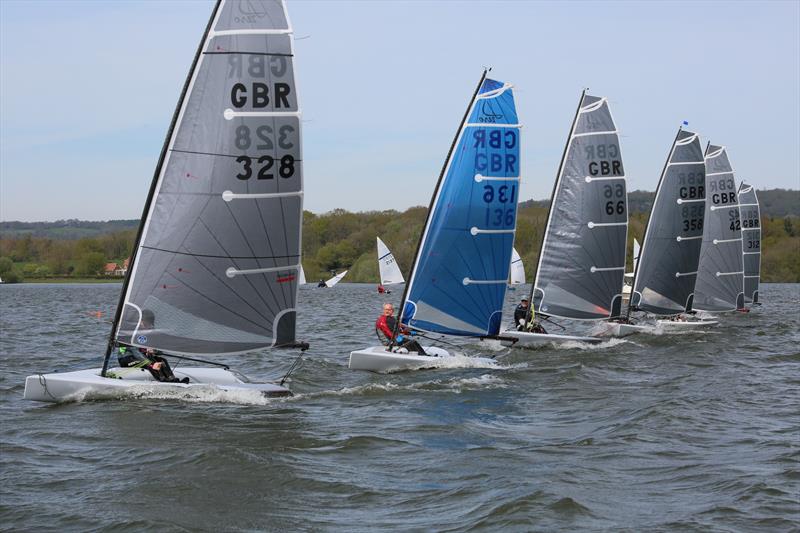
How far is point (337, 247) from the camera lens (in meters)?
129

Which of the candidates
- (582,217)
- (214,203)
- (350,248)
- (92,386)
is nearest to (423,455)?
(214,203)

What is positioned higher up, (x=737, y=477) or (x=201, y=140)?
(x=201, y=140)

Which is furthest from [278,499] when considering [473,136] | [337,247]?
[337,247]

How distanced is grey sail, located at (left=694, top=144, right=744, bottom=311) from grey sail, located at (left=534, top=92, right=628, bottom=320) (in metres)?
10.6

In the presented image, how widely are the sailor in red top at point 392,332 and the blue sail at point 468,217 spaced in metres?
0.38

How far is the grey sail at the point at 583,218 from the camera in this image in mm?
26516

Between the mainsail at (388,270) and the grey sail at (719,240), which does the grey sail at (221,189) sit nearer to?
the grey sail at (719,240)

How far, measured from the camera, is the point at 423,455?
40.7ft

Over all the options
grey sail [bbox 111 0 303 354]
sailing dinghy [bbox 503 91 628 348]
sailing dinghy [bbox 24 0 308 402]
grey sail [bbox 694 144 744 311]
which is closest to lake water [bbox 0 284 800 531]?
sailing dinghy [bbox 24 0 308 402]

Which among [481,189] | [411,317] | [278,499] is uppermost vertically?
[481,189]

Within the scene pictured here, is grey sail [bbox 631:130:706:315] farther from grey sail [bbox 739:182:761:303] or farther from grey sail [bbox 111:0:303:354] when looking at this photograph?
grey sail [bbox 111:0:303:354]

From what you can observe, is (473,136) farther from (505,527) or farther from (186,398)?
(505,527)

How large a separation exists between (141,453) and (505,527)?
4963 millimetres

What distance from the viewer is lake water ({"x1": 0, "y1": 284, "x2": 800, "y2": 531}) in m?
9.80
